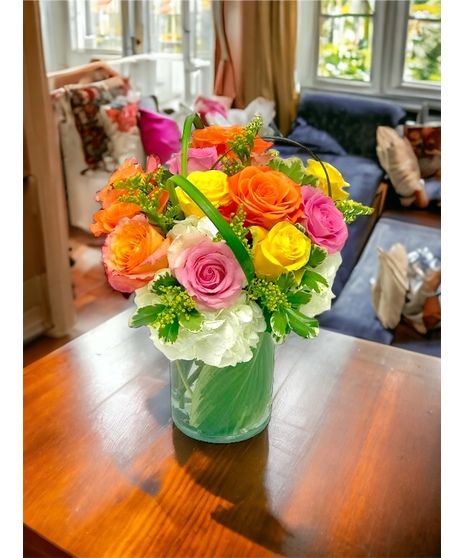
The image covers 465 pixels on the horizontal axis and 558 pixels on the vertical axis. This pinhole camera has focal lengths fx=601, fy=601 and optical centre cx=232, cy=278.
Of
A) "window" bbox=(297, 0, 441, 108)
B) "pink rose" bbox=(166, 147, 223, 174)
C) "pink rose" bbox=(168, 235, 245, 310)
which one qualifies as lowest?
"pink rose" bbox=(168, 235, 245, 310)

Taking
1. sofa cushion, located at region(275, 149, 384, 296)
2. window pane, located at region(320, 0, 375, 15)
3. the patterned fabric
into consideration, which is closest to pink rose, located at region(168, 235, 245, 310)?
sofa cushion, located at region(275, 149, 384, 296)

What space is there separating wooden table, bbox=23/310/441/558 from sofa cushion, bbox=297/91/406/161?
269cm

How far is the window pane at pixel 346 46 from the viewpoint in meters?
3.97

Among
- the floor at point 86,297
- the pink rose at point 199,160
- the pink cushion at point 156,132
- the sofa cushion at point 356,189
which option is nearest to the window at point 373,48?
the sofa cushion at point 356,189

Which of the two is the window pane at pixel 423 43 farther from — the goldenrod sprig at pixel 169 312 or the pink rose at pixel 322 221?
the goldenrod sprig at pixel 169 312

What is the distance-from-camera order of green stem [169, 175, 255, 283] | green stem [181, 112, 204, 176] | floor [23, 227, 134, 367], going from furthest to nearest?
floor [23, 227, 134, 367], green stem [181, 112, 204, 176], green stem [169, 175, 255, 283]

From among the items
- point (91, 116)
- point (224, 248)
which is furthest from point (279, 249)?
point (91, 116)

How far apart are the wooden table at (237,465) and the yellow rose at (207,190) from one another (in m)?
0.38

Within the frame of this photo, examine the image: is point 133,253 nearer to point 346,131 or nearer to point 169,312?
→ point 169,312

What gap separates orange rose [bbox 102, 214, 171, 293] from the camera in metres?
0.76

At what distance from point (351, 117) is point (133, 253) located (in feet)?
10.4

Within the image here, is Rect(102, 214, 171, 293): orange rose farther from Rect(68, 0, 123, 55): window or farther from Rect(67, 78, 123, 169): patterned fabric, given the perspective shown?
Rect(68, 0, 123, 55): window

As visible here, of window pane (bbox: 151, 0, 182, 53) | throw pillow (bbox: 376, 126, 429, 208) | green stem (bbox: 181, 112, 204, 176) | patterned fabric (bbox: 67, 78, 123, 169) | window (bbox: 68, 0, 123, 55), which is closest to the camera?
green stem (bbox: 181, 112, 204, 176)

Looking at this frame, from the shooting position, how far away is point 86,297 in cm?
282
